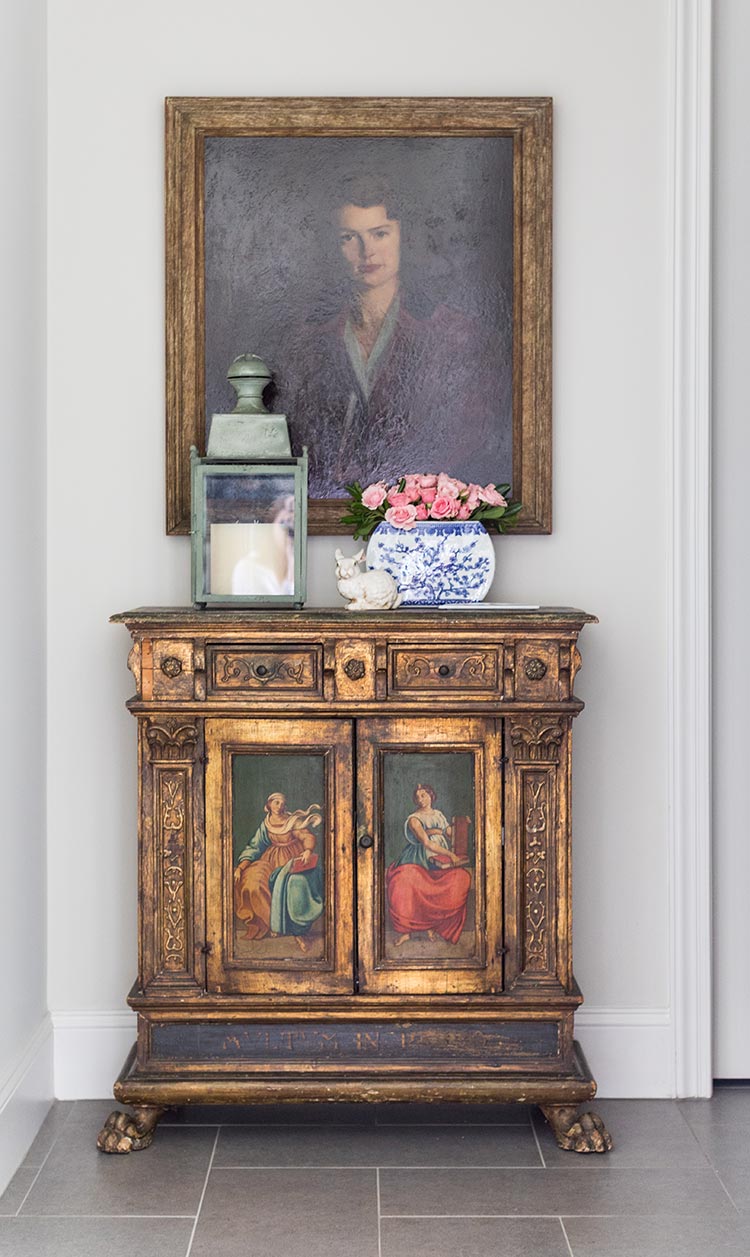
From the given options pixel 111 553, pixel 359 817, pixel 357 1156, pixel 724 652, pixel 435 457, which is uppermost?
pixel 435 457

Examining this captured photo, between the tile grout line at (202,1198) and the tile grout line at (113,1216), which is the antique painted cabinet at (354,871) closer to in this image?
the tile grout line at (202,1198)

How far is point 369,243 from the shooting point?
292 cm

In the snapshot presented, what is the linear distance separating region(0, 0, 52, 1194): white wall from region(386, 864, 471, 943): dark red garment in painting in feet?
2.75

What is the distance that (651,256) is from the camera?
293 centimetres

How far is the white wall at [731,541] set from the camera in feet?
9.66

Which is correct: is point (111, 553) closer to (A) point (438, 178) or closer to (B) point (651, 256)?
(A) point (438, 178)

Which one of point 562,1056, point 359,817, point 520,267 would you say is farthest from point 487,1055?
point 520,267

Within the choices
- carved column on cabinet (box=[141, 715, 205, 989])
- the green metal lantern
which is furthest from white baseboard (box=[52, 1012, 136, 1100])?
the green metal lantern

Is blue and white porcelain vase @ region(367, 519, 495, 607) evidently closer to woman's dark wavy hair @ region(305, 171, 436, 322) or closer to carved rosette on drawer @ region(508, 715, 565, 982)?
carved rosette on drawer @ region(508, 715, 565, 982)

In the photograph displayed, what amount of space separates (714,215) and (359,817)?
65.7 inches

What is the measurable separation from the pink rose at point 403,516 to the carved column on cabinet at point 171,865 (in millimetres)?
649

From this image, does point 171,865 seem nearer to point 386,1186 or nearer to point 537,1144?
point 386,1186

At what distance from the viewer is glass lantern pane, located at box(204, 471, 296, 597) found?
2.71 m

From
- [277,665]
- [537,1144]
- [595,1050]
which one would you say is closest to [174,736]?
[277,665]
